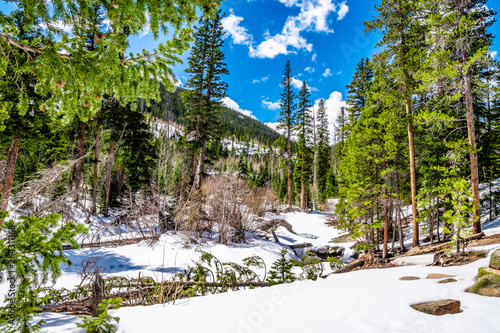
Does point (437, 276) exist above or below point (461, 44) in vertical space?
below

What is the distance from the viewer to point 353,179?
45.4 feet

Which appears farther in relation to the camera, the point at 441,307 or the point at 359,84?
the point at 359,84

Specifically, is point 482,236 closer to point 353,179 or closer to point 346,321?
point 353,179

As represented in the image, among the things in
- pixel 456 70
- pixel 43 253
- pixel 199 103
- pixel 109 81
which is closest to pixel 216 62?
pixel 199 103

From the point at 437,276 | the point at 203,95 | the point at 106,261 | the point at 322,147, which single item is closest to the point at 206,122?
the point at 203,95

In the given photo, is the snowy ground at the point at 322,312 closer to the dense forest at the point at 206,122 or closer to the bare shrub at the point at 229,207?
the dense forest at the point at 206,122

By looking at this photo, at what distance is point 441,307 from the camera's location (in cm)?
316

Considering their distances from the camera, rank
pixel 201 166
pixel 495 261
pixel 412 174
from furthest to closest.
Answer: pixel 201 166 < pixel 412 174 < pixel 495 261

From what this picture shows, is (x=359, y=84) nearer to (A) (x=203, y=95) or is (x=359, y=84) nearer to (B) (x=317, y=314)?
(A) (x=203, y=95)

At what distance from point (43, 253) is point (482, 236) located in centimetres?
1241

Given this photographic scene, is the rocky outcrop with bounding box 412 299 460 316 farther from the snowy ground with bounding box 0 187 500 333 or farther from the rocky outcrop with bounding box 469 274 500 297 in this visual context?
the rocky outcrop with bounding box 469 274 500 297

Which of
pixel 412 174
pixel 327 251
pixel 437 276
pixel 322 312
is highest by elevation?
pixel 412 174

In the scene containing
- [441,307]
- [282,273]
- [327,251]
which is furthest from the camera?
[327,251]

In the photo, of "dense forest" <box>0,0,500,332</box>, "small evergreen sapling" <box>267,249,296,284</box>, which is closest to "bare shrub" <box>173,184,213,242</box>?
"dense forest" <box>0,0,500,332</box>
